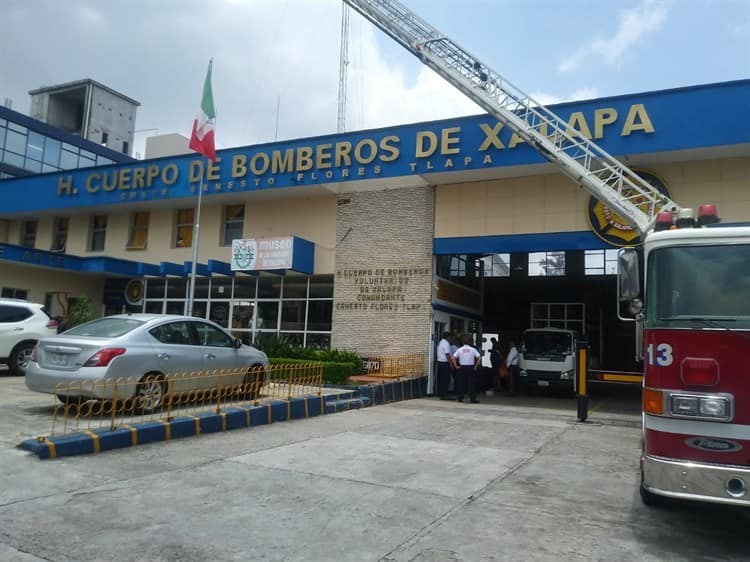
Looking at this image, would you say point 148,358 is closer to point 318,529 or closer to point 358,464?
point 358,464

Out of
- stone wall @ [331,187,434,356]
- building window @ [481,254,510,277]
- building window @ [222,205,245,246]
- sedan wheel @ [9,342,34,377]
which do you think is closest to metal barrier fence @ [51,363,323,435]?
sedan wheel @ [9,342,34,377]

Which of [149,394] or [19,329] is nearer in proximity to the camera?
[149,394]

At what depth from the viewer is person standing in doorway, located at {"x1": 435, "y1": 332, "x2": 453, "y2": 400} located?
15797 mm

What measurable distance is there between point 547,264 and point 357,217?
586 inches

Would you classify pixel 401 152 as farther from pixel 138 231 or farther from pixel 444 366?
pixel 138 231

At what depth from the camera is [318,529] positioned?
4.76 m

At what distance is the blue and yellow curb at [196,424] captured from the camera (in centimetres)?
676

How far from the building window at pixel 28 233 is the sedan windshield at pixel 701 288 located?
27.3 metres

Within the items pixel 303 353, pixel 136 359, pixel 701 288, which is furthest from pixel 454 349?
pixel 701 288

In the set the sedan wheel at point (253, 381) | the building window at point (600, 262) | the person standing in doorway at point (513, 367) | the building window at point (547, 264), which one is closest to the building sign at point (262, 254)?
the sedan wheel at point (253, 381)

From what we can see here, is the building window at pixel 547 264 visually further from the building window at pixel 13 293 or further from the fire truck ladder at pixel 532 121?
the building window at pixel 13 293

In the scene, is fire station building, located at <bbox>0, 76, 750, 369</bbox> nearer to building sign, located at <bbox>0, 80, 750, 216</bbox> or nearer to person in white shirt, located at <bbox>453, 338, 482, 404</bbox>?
building sign, located at <bbox>0, 80, 750, 216</bbox>

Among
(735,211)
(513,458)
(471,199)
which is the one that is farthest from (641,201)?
(513,458)

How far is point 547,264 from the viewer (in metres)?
29.8
